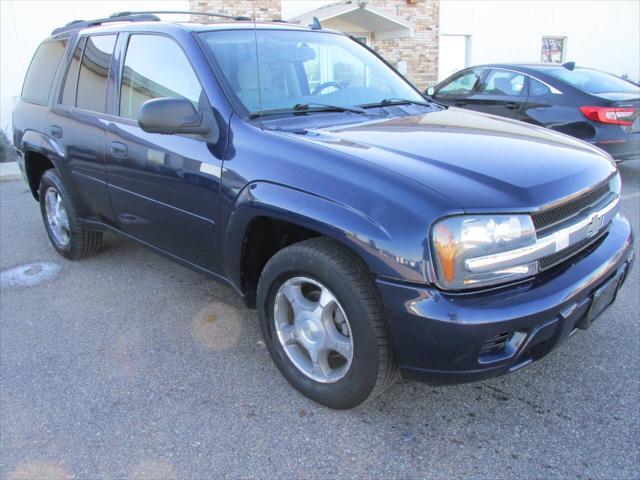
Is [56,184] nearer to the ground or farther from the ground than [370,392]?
farther from the ground

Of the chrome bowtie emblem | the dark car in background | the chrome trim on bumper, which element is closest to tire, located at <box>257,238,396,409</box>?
the chrome trim on bumper

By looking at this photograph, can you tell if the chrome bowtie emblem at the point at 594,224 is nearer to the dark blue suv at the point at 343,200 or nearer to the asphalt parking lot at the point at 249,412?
the dark blue suv at the point at 343,200

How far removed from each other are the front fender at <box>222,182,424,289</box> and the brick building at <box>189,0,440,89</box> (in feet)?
38.4

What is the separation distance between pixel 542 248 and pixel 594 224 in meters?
0.51

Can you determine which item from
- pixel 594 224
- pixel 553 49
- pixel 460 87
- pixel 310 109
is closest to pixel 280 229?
pixel 310 109

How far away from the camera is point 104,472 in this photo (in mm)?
2238

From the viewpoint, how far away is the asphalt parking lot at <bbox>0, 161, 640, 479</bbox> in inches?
88.7

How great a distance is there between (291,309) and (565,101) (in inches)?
214

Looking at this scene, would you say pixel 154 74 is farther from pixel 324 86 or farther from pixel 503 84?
pixel 503 84

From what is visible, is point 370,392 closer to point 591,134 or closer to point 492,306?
point 492,306

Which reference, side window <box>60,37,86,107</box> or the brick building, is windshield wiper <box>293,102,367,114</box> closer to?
side window <box>60,37,86,107</box>

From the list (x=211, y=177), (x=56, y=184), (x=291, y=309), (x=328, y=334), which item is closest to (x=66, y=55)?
(x=56, y=184)

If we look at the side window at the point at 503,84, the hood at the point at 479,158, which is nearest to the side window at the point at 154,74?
the hood at the point at 479,158

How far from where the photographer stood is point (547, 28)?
18.2 metres
